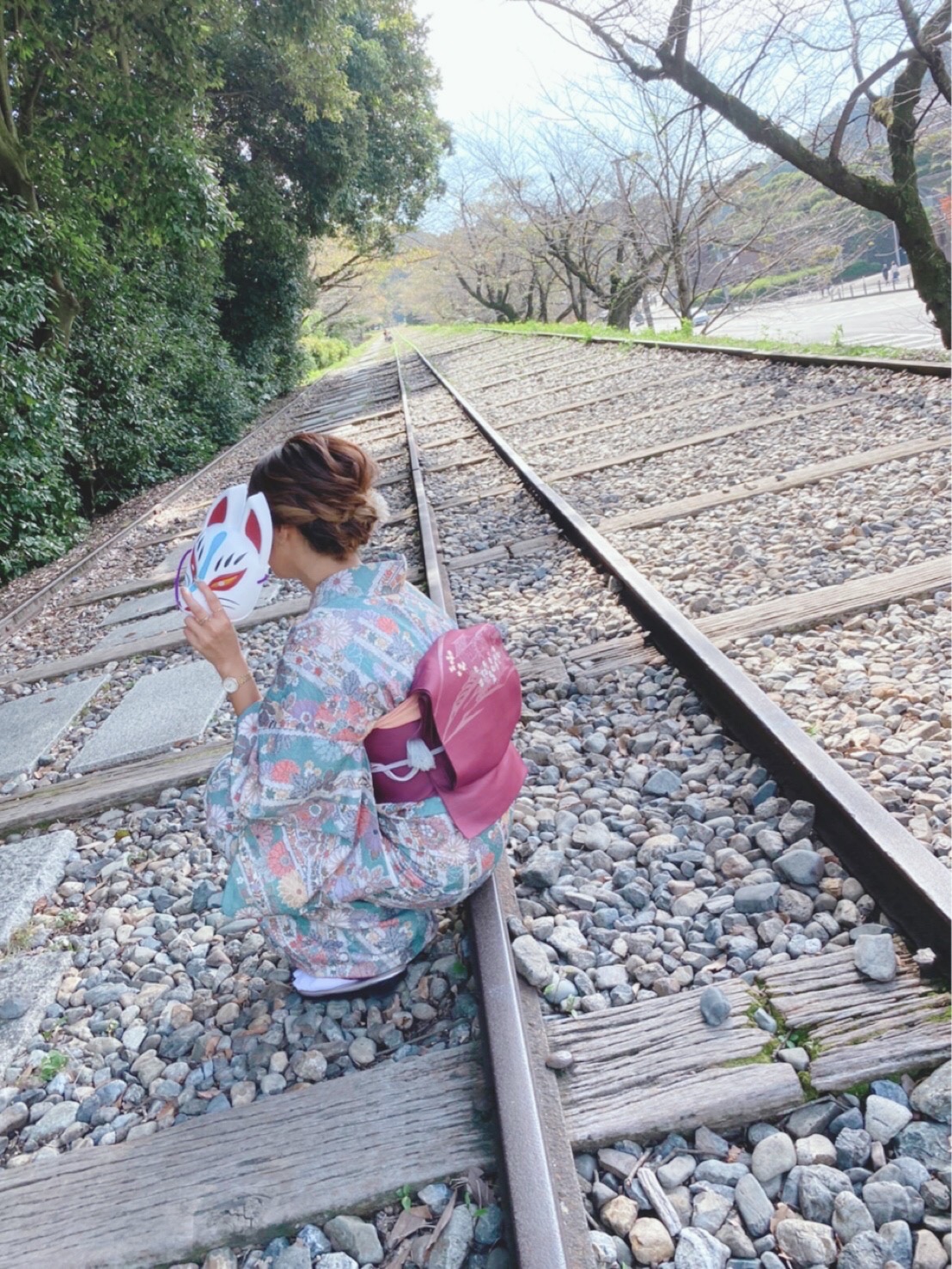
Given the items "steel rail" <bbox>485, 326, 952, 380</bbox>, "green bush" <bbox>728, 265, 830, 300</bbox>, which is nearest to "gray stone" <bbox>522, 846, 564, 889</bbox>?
"steel rail" <bbox>485, 326, 952, 380</bbox>

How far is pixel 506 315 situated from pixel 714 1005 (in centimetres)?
4261

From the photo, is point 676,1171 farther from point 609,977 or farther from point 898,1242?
point 609,977

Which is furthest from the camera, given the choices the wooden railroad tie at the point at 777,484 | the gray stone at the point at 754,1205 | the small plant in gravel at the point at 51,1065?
the wooden railroad tie at the point at 777,484

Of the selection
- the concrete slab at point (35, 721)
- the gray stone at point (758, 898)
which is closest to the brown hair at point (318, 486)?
the gray stone at point (758, 898)

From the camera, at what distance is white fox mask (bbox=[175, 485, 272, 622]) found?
5.23ft

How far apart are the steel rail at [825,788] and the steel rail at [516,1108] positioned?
75 centimetres

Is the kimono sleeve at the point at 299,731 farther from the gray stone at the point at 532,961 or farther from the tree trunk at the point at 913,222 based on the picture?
the tree trunk at the point at 913,222

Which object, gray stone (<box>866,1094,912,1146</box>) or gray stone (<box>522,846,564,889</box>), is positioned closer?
gray stone (<box>866,1094,912,1146</box>)

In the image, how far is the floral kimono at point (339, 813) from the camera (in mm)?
1621

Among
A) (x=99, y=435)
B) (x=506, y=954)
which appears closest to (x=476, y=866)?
(x=506, y=954)

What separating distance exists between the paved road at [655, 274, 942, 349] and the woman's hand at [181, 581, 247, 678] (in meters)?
16.0

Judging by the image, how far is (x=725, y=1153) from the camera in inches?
55.3

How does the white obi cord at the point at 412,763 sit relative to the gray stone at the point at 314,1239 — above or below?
above

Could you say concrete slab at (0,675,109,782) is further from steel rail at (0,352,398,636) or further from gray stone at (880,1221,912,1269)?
gray stone at (880,1221,912,1269)
